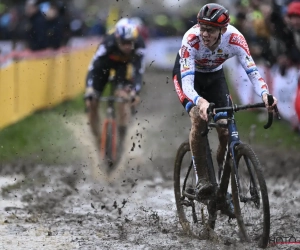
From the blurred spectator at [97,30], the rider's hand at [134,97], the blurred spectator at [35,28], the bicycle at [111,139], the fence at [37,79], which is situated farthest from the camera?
the blurred spectator at [97,30]

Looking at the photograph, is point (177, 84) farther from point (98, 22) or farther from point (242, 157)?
point (98, 22)

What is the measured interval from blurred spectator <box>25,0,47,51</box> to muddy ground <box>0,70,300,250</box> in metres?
2.98

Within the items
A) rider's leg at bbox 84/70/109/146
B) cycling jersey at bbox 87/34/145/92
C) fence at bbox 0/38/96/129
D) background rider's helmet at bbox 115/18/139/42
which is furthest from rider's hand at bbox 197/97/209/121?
fence at bbox 0/38/96/129

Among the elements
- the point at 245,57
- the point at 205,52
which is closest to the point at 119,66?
the point at 205,52

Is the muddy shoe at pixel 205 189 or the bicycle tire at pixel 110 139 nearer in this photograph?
the muddy shoe at pixel 205 189

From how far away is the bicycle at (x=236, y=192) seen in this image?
5844 mm

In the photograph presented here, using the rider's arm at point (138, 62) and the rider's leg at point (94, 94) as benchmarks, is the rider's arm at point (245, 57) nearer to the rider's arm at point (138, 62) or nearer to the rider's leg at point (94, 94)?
the rider's arm at point (138, 62)

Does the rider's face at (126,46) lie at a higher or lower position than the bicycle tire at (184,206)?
higher

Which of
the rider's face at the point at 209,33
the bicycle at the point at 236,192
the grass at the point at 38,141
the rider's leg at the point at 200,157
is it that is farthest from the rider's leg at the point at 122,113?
the rider's face at the point at 209,33

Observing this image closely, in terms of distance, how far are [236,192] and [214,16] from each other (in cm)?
145

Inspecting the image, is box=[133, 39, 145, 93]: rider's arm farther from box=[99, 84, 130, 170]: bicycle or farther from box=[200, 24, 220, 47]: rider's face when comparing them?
box=[200, 24, 220, 47]: rider's face

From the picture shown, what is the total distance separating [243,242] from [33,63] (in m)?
10.2

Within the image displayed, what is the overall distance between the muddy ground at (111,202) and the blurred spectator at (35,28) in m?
2.98

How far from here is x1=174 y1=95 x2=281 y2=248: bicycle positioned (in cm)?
584
